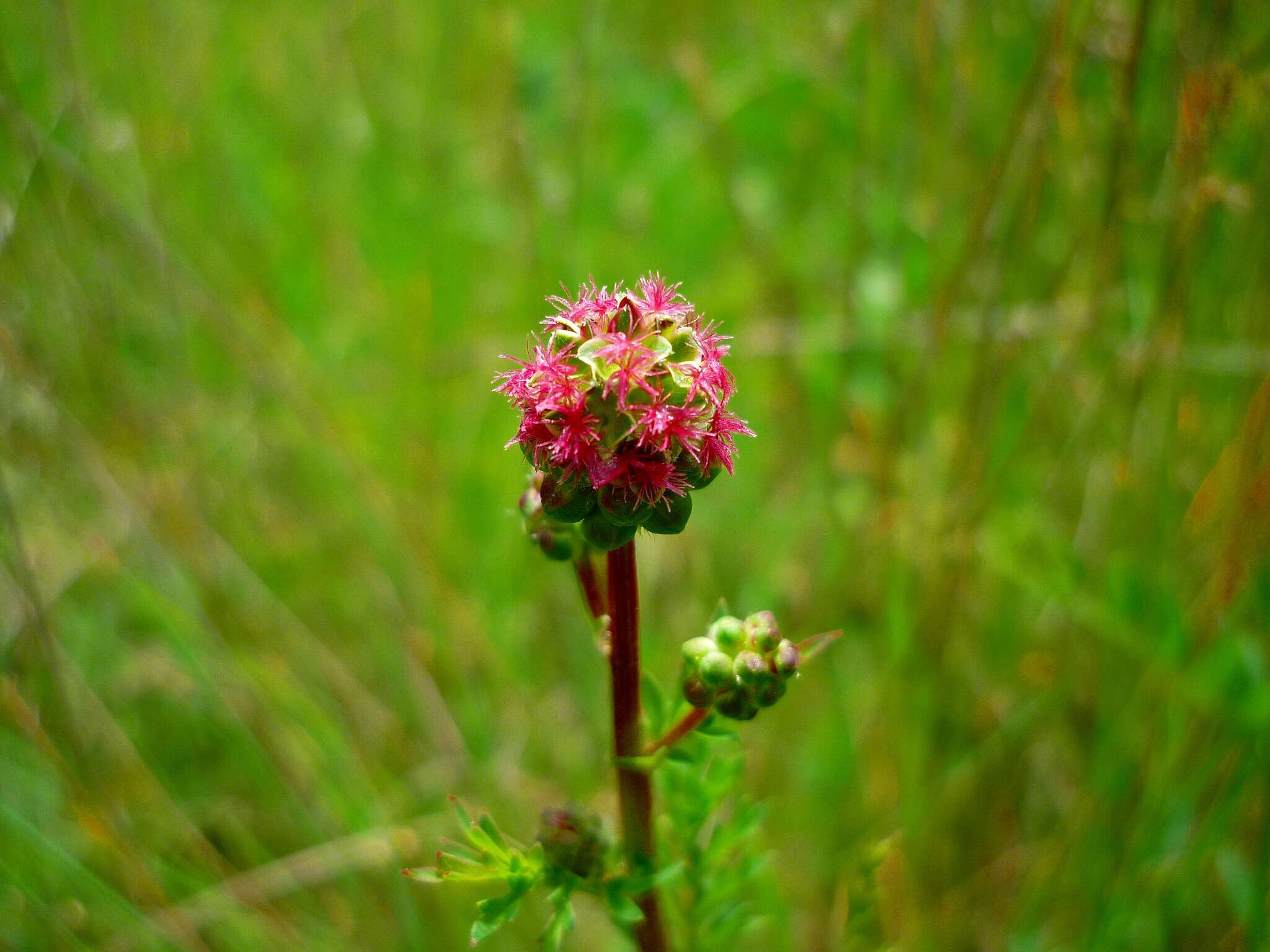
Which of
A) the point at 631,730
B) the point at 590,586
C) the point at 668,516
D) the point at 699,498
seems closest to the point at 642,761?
the point at 631,730

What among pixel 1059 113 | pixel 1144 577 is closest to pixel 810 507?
pixel 1144 577

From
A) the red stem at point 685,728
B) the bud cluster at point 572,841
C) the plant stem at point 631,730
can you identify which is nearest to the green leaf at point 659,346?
the plant stem at point 631,730

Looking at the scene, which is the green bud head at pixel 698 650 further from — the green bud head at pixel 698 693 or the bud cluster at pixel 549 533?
the bud cluster at pixel 549 533

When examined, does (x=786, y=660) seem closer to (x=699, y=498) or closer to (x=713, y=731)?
(x=713, y=731)

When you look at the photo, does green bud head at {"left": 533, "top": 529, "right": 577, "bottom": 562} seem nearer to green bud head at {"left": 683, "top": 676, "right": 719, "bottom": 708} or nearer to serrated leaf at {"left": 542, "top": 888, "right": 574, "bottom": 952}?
green bud head at {"left": 683, "top": 676, "right": 719, "bottom": 708}

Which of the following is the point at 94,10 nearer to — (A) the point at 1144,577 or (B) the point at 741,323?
(B) the point at 741,323

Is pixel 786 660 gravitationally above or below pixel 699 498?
below

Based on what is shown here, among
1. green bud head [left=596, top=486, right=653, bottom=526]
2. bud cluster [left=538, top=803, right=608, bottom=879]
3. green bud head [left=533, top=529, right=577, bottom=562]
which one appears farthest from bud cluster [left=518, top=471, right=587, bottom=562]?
bud cluster [left=538, top=803, right=608, bottom=879]
